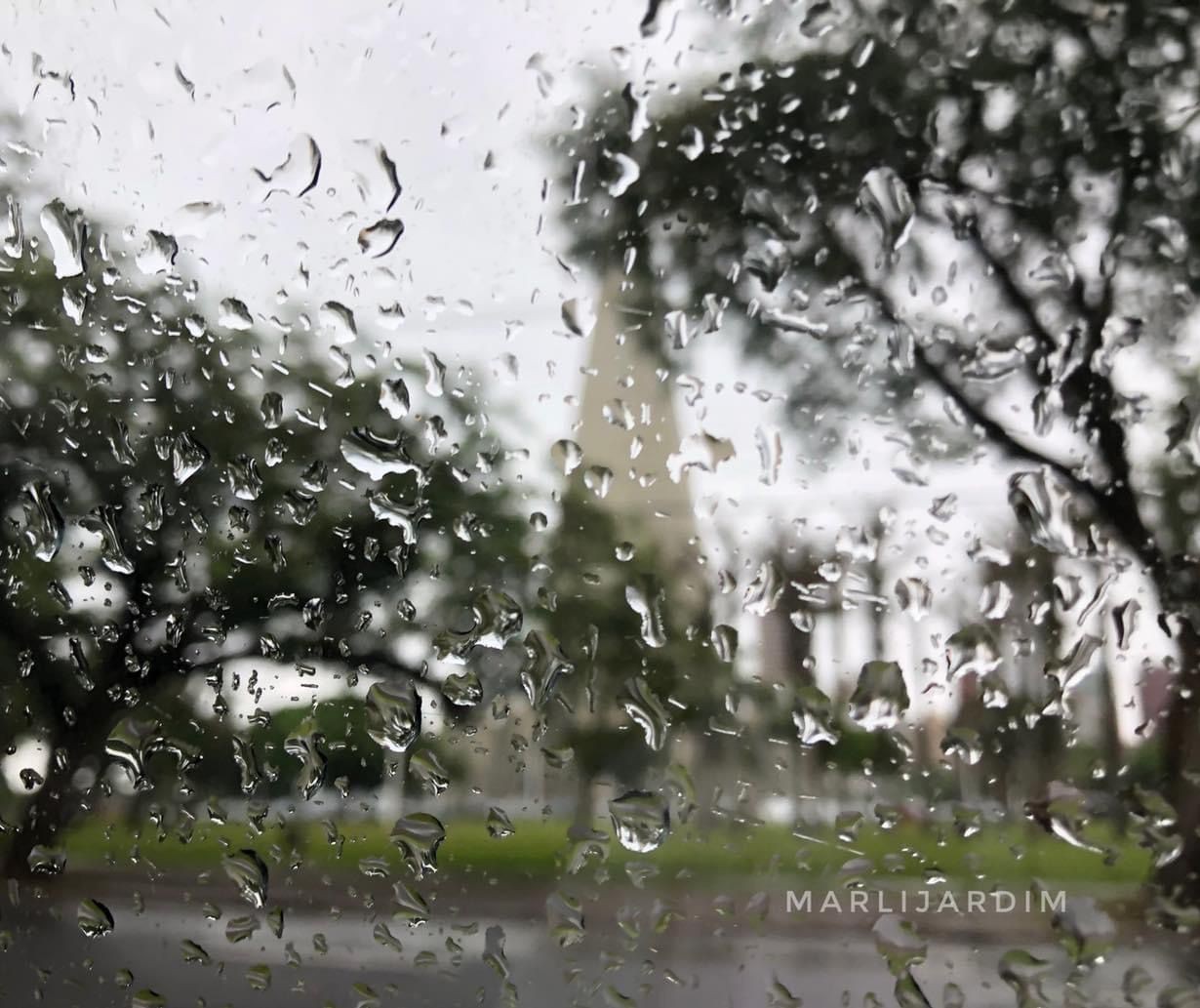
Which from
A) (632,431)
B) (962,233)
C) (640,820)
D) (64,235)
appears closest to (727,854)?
(640,820)

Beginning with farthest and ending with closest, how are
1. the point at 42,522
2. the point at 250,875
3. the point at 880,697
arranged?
the point at 42,522
the point at 250,875
the point at 880,697

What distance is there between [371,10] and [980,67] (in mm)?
494

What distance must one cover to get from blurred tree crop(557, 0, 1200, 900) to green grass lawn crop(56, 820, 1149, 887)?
0.08m

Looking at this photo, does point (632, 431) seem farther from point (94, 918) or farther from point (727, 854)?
point (94, 918)

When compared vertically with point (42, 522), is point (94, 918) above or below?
below

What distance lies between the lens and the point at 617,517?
27.4 inches

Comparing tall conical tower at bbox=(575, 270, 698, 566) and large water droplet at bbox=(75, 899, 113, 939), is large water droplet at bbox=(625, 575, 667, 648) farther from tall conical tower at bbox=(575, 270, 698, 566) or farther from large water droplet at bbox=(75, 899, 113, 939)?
large water droplet at bbox=(75, 899, 113, 939)

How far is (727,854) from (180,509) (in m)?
0.53

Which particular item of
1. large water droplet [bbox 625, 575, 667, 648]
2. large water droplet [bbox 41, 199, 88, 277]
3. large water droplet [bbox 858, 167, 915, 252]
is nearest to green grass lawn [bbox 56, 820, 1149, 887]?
large water droplet [bbox 625, 575, 667, 648]

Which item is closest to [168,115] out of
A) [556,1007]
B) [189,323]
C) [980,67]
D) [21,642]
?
[189,323]

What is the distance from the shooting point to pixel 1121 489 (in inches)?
24.5

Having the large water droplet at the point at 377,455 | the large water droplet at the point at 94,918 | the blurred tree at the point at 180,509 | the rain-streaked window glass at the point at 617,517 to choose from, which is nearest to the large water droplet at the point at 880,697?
the rain-streaked window glass at the point at 617,517

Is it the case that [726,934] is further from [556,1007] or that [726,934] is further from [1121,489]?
[1121,489]

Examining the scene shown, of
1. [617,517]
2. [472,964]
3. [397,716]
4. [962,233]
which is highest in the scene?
[962,233]
